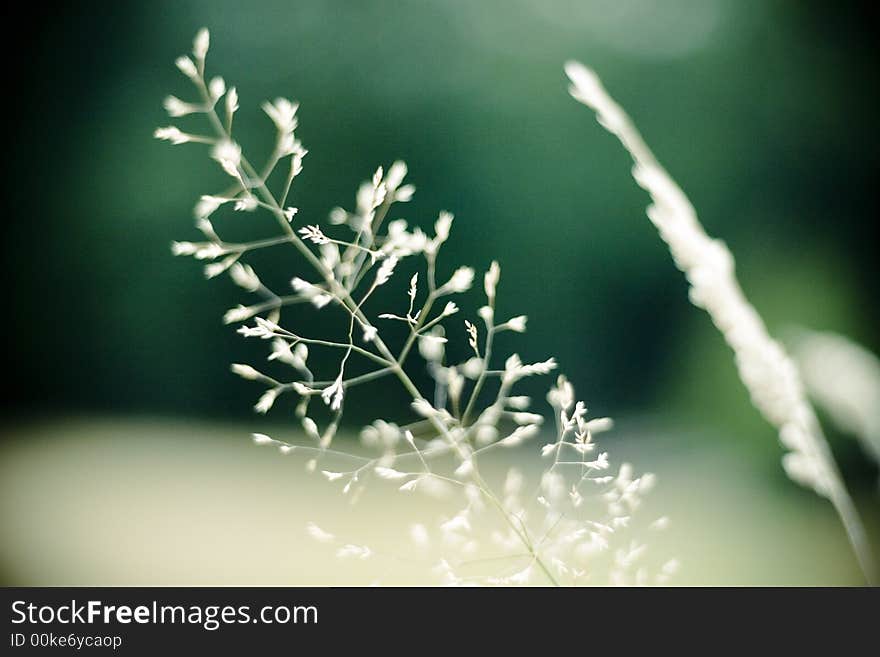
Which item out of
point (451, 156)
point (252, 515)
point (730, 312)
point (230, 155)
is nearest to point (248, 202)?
point (230, 155)

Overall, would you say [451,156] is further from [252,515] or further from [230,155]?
[230,155]

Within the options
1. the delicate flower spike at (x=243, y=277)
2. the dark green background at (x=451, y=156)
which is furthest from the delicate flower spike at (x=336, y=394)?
the dark green background at (x=451, y=156)

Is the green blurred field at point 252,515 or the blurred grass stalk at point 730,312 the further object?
the green blurred field at point 252,515

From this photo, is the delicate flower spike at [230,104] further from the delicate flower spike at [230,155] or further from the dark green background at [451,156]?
the dark green background at [451,156]

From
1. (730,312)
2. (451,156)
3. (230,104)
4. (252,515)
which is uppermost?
(451,156)

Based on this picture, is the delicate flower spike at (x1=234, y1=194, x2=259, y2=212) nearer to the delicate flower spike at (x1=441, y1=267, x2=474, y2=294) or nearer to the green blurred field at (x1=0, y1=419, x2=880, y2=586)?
the delicate flower spike at (x1=441, y1=267, x2=474, y2=294)

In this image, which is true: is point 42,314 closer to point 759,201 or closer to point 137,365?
point 137,365
